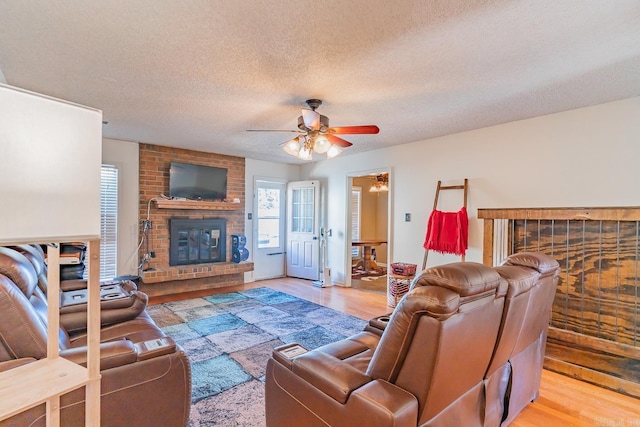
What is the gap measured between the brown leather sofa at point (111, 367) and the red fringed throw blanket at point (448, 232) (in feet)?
11.3

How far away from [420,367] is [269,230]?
18.0ft

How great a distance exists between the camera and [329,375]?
1360 millimetres

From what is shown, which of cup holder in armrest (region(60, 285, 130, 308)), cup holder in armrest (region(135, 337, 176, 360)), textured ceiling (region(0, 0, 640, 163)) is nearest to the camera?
cup holder in armrest (region(135, 337, 176, 360))

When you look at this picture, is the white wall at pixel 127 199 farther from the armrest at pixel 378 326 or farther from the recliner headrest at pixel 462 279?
the recliner headrest at pixel 462 279

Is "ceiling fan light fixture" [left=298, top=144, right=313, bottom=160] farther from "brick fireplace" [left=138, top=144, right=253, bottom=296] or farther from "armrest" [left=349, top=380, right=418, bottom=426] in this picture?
"brick fireplace" [left=138, top=144, right=253, bottom=296]

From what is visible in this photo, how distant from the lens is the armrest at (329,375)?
50.5 inches

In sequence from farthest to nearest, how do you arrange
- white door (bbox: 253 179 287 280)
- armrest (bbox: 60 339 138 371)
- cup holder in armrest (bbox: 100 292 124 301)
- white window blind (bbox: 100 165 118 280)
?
white door (bbox: 253 179 287 280) < white window blind (bbox: 100 165 118 280) < cup holder in armrest (bbox: 100 292 124 301) < armrest (bbox: 60 339 138 371)

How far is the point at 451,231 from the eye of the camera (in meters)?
4.07

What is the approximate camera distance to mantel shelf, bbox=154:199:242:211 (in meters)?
4.88

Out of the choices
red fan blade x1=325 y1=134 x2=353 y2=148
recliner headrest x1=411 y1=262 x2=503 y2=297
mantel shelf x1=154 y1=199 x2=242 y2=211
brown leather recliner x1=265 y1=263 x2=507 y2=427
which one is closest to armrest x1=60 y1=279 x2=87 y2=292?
mantel shelf x1=154 y1=199 x2=242 y2=211

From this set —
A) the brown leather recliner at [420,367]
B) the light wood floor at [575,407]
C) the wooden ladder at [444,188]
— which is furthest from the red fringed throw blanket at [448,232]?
the brown leather recliner at [420,367]

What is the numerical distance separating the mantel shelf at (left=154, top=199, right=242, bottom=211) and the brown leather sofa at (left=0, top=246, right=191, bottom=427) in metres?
3.16

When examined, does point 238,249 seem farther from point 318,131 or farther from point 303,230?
point 318,131

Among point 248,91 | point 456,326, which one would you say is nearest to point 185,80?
point 248,91
